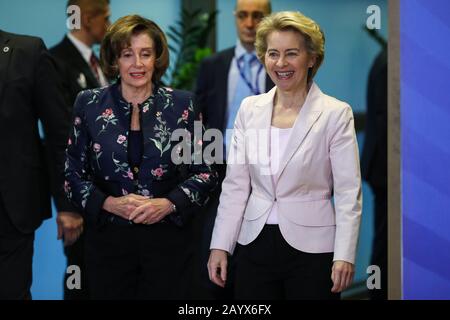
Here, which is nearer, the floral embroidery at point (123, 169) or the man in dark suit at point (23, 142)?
the floral embroidery at point (123, 169)

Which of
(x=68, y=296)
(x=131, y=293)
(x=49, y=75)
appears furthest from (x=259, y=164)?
(x=68, y=296)

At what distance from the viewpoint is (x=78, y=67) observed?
372cm

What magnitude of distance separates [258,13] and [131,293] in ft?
5.92

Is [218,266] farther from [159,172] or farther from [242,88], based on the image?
[242,88]

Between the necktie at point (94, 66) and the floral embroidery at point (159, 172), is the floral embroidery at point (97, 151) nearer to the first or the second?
the floral embroidery at point (159, 172)

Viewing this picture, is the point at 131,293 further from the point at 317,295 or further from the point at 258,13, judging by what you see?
the point at 258,13

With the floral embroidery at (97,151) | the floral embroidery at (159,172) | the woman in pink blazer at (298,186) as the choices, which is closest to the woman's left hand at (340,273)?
the woman in pink blazer at (298,186)

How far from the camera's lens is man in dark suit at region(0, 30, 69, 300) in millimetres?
3289

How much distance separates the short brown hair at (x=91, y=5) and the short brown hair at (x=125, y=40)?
49cm

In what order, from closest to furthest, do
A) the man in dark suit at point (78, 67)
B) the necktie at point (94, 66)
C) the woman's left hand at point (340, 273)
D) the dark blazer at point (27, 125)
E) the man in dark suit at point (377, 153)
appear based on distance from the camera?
the woman's left hand at point (340, 273), the dark blazer at point (27, 125), the man in dark suit at point (78, 67), the necktie at point (94, 66), the man in dark suit at point (377, 153)

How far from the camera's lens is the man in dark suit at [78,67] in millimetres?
3486

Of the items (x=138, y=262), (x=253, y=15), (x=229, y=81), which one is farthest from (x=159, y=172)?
(x=253, y=15)

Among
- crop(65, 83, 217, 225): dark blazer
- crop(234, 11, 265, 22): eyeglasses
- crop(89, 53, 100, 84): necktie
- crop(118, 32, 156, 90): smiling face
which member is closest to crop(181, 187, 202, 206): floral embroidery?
crop(65, 83, 217, 225): dark blazer

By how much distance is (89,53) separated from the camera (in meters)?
3.77
